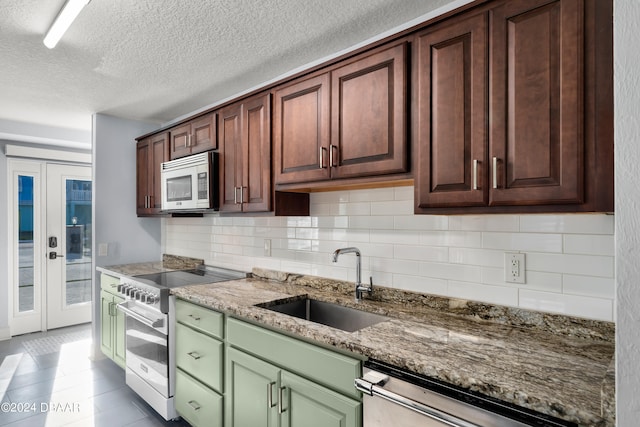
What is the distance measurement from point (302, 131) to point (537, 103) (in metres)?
1.18

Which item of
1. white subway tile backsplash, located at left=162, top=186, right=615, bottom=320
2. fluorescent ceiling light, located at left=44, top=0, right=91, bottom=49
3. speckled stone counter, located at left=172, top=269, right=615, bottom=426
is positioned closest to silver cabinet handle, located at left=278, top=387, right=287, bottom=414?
speckled stone counter, located at left=172, top=269, right=615, bottom=426

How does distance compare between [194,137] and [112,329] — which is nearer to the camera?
[194,137]

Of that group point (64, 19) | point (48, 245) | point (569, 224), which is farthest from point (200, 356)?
point (48, 245)

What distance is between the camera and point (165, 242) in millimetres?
4094

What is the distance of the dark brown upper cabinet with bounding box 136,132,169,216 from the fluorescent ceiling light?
1.33 meters

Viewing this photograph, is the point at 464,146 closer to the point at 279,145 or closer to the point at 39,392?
the point at 279,145

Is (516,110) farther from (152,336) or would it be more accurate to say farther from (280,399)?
(152,336)

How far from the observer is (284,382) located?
5.57ft

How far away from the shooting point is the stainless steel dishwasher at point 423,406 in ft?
3.40

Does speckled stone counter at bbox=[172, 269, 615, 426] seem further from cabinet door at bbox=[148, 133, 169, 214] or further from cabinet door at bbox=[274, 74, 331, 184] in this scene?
cabinet door at bbox=[148, 133, 169, 214]

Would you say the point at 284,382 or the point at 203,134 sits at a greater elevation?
the point at 203,134

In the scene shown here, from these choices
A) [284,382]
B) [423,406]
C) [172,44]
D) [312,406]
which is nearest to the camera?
[423,406]

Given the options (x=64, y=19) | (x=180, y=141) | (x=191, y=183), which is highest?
(x=64, y=19)

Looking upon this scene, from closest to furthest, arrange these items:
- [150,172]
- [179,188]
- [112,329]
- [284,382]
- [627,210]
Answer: [627,210] → [284,382] → [179,188] → [112,329] → [150,172]
